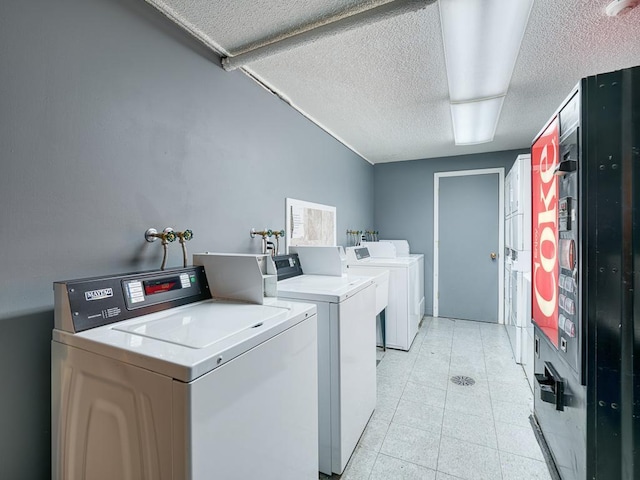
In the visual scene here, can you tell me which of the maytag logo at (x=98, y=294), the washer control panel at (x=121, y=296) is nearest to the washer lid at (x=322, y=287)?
the washer control panel at (x=121, y=296)

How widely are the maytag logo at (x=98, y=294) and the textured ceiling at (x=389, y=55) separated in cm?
137

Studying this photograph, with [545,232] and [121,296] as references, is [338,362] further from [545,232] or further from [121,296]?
[545,232]

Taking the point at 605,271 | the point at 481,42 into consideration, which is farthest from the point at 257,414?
the point at 481,42

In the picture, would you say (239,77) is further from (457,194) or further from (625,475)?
(457,194)

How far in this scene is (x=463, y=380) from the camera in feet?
8.70

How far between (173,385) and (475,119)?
307cm

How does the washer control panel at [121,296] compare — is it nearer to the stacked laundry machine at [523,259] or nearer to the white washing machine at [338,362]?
the white washing machine at [338,362]

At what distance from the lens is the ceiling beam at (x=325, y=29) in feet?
4.62

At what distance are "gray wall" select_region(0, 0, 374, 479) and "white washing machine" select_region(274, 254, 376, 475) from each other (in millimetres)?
735

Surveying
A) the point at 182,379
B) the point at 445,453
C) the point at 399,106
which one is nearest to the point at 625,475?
the point at 445,453

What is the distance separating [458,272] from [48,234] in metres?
4.64

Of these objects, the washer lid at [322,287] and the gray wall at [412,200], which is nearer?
the washer lid at [322,287]

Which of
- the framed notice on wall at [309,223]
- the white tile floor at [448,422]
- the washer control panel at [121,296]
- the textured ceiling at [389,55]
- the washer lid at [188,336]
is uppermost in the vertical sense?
the textured ceiling at [389,55]

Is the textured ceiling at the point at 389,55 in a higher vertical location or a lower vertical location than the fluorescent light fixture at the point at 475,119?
higher
